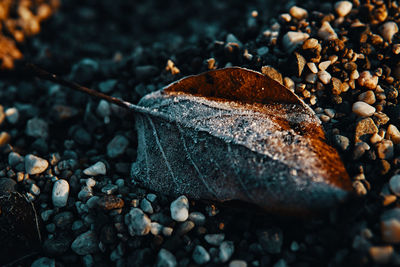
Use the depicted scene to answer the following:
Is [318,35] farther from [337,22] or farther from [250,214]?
[250,214]

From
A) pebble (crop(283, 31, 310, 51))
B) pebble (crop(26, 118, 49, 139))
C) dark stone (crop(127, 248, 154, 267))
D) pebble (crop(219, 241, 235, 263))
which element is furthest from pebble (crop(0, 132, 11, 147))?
pebble (crop(283, 31, 310, 51))

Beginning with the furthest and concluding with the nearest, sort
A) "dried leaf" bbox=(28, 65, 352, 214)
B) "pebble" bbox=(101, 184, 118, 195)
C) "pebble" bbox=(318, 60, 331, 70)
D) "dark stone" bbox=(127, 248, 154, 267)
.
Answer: "pebble" bbox=(318, 60, 331, 70) → "pebble" bbox=(101, 184, 118, 195) → "dark stone" bbox=(127, 248, 154, 267) → "dried leaf" bbox=(28, 65, 352, 214)

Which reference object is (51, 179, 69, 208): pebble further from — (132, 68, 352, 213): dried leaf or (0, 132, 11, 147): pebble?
(0, 132, 11, 147): pebble

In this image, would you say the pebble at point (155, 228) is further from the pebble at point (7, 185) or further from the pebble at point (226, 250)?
the pebble at point (7, 185)

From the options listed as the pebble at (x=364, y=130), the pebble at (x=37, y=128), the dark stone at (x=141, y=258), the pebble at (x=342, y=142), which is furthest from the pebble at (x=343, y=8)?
the pebble at (x=37, y=128)

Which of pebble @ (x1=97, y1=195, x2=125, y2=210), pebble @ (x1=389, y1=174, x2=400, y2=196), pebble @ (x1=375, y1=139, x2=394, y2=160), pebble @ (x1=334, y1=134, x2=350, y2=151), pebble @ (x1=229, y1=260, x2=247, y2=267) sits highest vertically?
pebble @ (x1=334, y1=134, x2=350, y2=151)

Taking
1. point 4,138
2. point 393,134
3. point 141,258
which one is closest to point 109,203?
point 141,258
